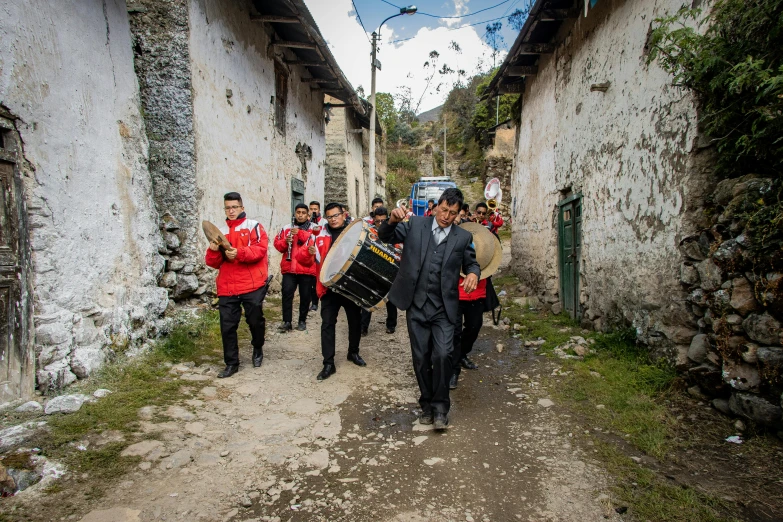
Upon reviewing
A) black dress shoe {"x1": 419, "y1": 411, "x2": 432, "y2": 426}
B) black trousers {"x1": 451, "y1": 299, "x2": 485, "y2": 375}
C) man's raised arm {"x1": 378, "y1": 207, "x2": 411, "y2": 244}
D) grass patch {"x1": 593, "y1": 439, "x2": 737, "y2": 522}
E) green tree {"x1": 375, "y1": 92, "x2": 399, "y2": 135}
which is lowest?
grass patch {"x1": 593, "y1": 439, "x2": 737, "y2": 522}

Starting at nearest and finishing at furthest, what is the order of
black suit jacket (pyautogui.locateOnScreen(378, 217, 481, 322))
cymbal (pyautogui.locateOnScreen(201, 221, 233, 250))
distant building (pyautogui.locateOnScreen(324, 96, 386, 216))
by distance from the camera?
1. black suit jacket (pyautogui.locateOnScreen(378, 217, 481, 322))
2. cymbal (pyautogui.locateOnScreen(201, 221, 233, 250))
3. distant building (pyautogui.locateOnScreen(324, 96, 386, 216))

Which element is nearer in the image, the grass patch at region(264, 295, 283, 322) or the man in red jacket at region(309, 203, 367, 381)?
the man in red jacket at region(309, 203, 367, 381)

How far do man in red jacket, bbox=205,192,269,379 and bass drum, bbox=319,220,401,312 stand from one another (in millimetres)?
803

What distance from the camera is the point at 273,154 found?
9.35 meters

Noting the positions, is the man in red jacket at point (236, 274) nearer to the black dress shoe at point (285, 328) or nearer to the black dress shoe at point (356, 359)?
the black dress shoe at point (356, 359)

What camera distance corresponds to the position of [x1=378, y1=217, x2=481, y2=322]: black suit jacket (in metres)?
3.59

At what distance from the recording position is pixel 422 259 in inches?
142

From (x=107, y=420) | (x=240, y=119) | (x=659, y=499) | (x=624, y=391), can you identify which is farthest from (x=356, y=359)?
(x=240, y=119)

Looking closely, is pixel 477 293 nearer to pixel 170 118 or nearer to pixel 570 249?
pixel 570 249

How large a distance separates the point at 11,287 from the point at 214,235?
1.48 meters

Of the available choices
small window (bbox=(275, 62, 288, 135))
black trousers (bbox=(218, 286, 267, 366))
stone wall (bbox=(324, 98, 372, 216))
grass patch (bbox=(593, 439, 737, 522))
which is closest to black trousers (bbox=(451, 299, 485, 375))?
grass patch (bbox=(593, 439, 737, 522))

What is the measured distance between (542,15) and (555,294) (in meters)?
4.40

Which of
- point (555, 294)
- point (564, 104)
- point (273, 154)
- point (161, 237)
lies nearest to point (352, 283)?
point (161, 237)

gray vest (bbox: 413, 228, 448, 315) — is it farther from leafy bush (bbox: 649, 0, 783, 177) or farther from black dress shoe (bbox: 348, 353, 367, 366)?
leafy bush (bbox: 649, 0, 783, 177)
